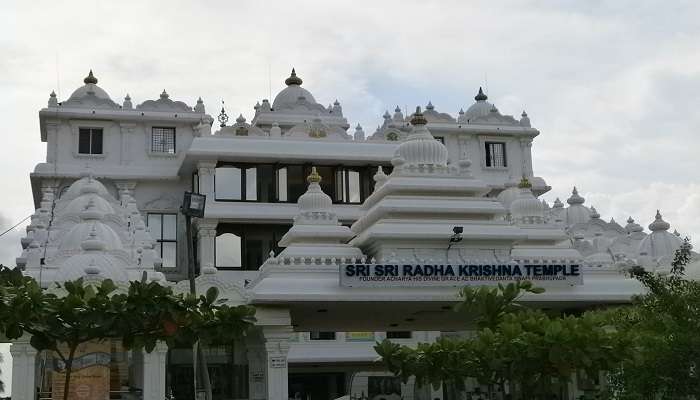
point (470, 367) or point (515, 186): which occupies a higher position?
point (515, 186)

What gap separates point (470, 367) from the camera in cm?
2161

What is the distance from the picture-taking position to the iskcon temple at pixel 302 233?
92.0ft

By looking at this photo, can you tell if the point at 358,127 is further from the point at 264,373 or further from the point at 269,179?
the point at 264,373

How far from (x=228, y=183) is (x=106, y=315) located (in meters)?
25.9

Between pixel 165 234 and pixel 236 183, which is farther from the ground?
pixel 236 183

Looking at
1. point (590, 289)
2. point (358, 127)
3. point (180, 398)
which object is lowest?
point (180, 398)

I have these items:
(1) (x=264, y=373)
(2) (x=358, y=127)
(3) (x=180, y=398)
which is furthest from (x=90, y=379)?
(2) (x=358, y=127)

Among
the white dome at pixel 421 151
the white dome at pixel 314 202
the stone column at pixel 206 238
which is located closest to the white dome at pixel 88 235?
the white dome at pixel 314 202

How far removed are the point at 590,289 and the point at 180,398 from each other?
49.5 feet

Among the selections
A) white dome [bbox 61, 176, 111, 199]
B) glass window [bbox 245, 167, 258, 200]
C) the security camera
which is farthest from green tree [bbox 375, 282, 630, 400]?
glass window [bbox 245, 167, 258, 200]

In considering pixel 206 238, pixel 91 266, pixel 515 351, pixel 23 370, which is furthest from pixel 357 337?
pixel 515 351

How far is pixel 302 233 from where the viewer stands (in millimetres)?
31062

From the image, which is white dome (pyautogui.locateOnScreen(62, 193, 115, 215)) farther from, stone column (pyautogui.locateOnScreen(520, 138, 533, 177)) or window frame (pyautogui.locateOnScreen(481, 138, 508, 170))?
stone column (pyautogui.locateOnScreen(520, 138, 533, 177))

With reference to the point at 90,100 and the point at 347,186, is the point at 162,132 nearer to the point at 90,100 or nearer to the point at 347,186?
the point at 90,100
